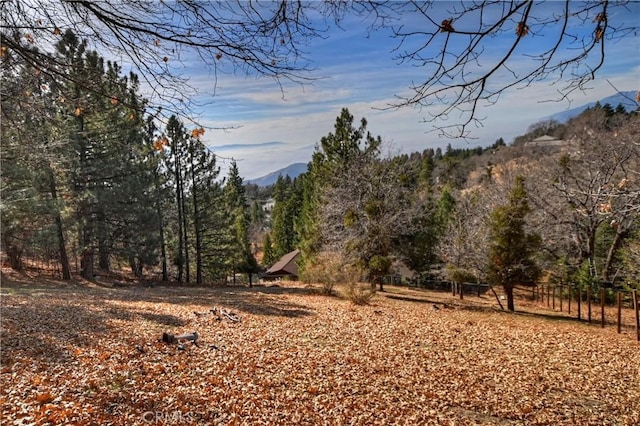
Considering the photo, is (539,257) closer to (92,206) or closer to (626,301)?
(626,301)

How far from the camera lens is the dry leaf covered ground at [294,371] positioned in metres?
4.62

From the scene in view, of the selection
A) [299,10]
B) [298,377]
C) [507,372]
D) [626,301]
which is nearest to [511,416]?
[507,372]

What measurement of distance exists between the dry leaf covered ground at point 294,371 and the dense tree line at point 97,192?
10.4 feet

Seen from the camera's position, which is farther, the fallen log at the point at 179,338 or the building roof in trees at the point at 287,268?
the building roof in trees at the point at 287,268

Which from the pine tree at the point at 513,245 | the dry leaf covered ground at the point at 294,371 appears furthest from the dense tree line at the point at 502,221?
the dry leaf covered ground at the point at 294,371

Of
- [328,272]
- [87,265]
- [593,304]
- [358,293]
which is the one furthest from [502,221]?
[87,265]

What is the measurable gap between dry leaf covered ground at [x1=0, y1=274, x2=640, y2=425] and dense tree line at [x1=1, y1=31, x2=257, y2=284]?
3.16 meters

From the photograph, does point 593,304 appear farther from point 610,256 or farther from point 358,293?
point 358,293

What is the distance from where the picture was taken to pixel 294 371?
6.12 metres

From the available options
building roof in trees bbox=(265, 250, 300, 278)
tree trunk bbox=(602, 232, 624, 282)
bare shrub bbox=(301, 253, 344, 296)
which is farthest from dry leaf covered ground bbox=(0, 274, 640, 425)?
building roof in trees bbox=(265, 250, 300, 278)

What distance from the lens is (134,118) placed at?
11.2 feet

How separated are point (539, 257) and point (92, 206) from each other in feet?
69.0

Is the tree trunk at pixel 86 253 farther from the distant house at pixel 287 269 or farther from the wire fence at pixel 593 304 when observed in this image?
the wire fence at pixel 593 304

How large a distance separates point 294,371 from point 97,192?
47.5 feet
